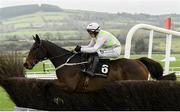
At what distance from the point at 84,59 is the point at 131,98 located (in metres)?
1.53

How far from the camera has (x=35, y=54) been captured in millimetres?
8578

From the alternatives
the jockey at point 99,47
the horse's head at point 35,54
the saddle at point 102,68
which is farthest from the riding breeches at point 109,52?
the horse's head at point 35,54

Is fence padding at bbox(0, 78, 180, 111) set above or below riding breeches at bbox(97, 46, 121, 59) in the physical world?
below

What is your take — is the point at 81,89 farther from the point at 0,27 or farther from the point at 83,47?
the point at 0,27

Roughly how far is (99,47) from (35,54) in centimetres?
118

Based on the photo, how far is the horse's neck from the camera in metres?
8.79

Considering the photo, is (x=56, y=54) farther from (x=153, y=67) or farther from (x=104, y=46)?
(x=153, y=67)

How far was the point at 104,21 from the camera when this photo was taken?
2228 inches

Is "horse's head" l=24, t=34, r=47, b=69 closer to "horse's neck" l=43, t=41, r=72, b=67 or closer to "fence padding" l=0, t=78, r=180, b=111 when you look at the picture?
"horse's neck" l=43, t=41, r=72, b=67

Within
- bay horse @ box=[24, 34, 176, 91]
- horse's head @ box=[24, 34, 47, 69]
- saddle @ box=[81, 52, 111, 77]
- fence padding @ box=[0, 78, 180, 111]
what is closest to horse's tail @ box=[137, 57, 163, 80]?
bay horse @ box=[24, 34, 176, 91]

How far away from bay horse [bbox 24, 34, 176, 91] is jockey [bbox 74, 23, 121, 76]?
6.4 inches

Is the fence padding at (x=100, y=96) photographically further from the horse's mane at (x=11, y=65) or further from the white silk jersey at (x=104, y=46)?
the white silk jersey at (x=104, y=46)

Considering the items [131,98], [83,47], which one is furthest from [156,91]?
[83,47]

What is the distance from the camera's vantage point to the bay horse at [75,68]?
27.5 ft
